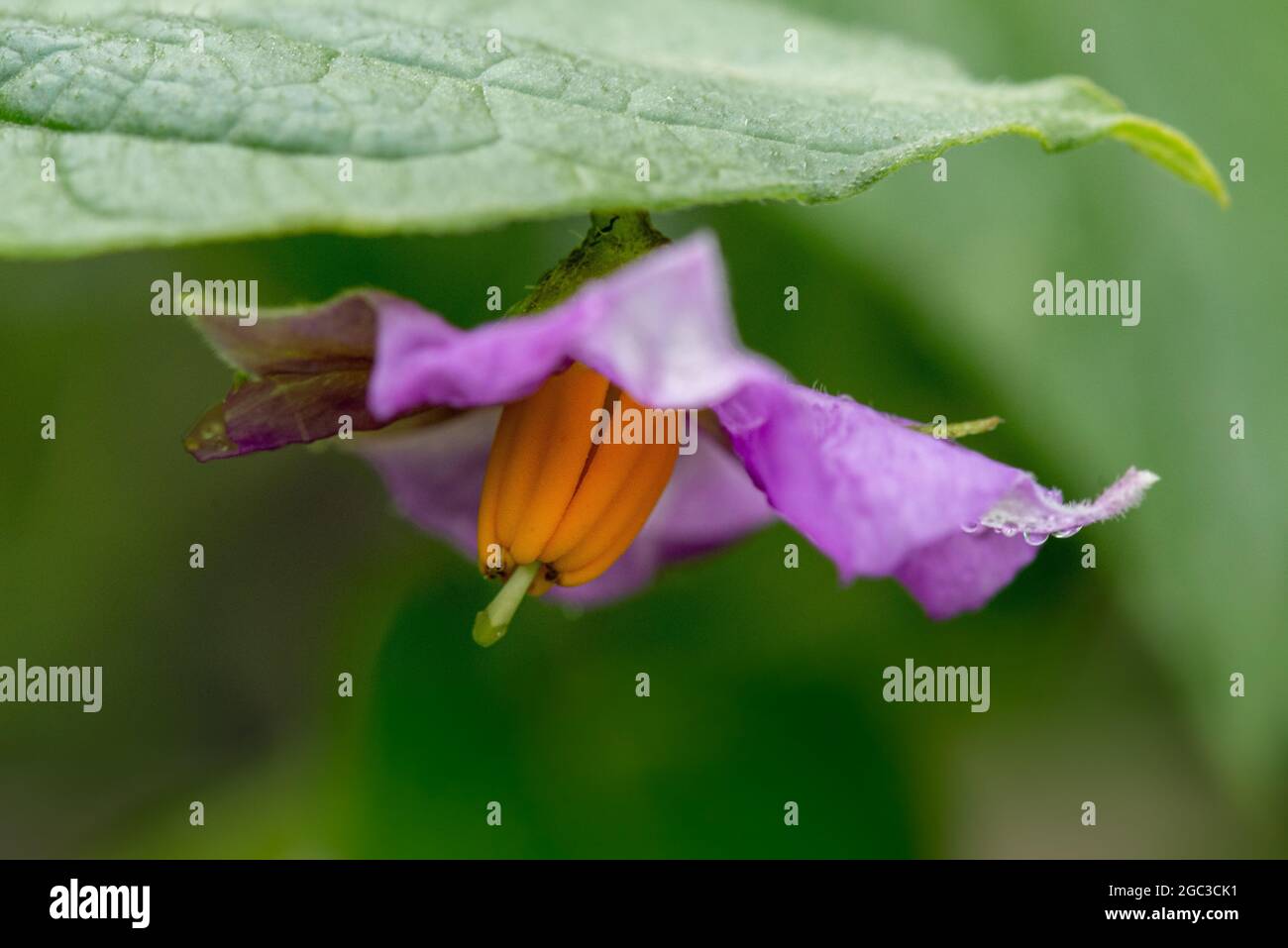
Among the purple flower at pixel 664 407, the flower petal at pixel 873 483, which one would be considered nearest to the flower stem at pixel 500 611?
the purple flower at pixel 664 407

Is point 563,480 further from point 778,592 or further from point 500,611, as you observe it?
point 778,592

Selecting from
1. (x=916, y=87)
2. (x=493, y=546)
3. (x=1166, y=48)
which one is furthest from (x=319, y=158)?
(x=1166, y=48)

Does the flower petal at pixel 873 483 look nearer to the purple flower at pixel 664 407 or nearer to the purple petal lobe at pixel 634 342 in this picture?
the purple flower at pixel 664 407

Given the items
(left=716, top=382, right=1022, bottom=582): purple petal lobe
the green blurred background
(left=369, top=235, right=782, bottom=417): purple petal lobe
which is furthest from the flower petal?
the green blurred background

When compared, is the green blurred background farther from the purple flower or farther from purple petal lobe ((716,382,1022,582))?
purple petal lobe ((716,382,1022,582))

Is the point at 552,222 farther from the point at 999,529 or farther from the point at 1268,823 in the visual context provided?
the point at 1268,823

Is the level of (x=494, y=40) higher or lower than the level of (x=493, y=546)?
higher

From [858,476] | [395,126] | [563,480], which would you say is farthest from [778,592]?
[395,126]

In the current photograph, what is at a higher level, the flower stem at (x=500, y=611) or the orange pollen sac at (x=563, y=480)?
the orange pollen sac at (x=563, y=480)
